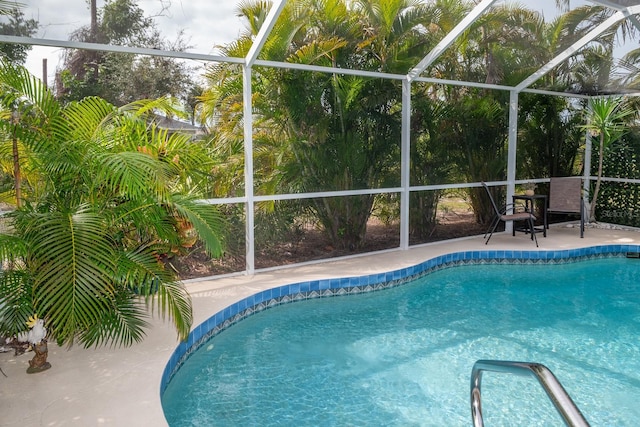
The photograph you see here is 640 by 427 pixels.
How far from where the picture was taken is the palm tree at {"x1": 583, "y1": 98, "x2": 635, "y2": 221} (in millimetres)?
8453

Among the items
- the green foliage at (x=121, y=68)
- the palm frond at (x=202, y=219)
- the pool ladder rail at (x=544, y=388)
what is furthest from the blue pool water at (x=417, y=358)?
the green foliage at (x=121, y=68)

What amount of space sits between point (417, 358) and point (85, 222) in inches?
101

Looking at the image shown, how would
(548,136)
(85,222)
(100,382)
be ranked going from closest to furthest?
1. (85,222)
2. (100,382)
3. (548,136)

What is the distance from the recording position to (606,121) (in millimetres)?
8477

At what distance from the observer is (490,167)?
816 cm

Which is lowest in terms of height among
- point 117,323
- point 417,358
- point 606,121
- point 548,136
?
point 417,358

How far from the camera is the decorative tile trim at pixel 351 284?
4027 mm

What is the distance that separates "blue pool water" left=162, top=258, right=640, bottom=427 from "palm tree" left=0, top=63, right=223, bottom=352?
671 mm

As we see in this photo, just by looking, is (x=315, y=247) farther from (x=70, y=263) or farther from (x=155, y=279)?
(x=70, y=263)

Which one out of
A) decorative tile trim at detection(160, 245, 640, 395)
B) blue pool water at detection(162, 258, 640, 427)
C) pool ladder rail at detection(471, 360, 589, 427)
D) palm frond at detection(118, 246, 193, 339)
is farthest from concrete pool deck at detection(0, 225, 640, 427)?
pool ladder rail at detection(471, 360, 589, 427)

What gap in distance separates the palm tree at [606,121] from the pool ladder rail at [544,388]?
7932 mm

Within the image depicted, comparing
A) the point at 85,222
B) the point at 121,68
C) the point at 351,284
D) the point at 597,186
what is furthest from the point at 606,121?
the point at 85,222

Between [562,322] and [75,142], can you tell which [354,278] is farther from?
[75,142]

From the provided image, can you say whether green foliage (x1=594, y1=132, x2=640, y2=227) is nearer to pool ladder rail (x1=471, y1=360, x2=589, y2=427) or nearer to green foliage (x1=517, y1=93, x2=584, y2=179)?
green foliage (x1=517, y1=93, x2=584, y2=179)
